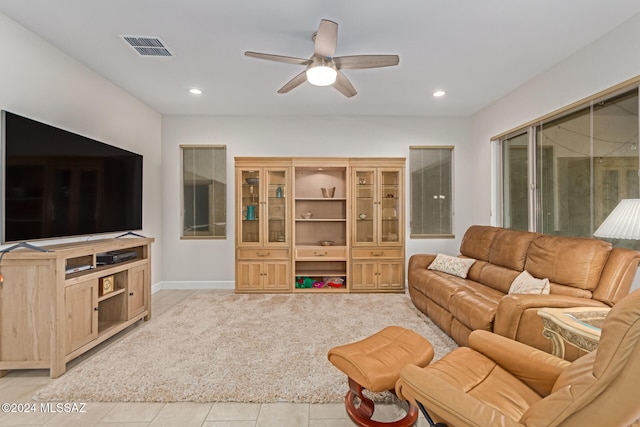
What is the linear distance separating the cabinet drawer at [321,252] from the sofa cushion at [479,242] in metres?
1.66

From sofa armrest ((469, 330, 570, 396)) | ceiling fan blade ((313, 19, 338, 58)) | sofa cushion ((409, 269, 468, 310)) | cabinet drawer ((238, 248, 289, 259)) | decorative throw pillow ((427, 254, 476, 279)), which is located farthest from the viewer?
cabinet drawer ((238, 248, 289, 259))

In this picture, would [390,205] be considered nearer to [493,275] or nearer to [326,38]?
[493,275]

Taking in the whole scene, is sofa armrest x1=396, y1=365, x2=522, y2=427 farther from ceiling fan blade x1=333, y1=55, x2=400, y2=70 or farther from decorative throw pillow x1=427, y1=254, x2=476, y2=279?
decorative throw pillow x1=427, y1=254, x2=476, y2=279

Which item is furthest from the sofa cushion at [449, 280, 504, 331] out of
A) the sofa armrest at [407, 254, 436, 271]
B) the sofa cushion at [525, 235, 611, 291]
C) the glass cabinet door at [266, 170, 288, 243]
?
the glass cabinet door at [266, 170, 288, 243]

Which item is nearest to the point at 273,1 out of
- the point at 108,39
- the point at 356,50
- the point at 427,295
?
the point at 356,50

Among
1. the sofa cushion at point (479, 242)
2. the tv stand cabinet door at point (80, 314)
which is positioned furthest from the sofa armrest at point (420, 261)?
the tv stand cabinet door at point (80, 314)

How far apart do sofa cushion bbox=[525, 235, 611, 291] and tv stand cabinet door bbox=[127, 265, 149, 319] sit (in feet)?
12.9

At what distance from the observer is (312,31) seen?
251 cm

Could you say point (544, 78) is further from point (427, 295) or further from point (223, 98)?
point (223, 98)

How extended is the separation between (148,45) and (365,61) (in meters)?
2.00

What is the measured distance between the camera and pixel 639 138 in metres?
2.35

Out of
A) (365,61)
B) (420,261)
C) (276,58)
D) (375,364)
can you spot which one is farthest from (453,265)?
(276,58)

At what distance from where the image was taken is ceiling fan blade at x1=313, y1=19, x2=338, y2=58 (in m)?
2.01

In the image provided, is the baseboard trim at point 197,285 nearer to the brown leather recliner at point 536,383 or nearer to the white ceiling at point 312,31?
the white ceiling at point 312,31
